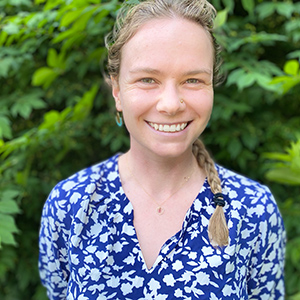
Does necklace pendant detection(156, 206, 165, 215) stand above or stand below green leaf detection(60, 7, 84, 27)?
below

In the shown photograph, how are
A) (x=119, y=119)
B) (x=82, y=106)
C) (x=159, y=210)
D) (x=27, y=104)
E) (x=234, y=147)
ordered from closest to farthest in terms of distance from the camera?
1. (x=159, y=210)
2. (x=119, y=119)
3. (x=82, y=106)
4. (x=27, y=104)
5. (x=234, y=147)

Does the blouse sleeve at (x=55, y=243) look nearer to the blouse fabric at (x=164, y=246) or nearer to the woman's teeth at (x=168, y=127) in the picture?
the blouse fabric at (x=164, y=246)

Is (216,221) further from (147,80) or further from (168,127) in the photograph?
(147,80)

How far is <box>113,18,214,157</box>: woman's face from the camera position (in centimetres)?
115

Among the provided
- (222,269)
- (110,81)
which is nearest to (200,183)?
(222,269)

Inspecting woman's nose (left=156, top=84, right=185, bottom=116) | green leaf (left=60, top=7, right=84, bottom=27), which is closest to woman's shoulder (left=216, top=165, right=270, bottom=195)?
woman's nose (left=156, top=84, right=185, bottom=116)

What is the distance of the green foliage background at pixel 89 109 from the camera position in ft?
5.99

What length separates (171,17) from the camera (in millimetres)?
1180

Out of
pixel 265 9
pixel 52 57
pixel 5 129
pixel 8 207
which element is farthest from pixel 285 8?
pixel 8 207

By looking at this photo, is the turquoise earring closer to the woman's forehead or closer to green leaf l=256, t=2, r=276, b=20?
the woman's forehead

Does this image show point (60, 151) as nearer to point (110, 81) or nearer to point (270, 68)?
point (110, 81)

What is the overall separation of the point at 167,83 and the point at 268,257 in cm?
73

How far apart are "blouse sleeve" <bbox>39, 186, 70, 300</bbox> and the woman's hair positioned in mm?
487

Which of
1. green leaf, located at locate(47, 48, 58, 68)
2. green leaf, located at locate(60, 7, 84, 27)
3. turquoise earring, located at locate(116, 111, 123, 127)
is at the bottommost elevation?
turquoise earring, located at locate(116, 111, 123, 127)
